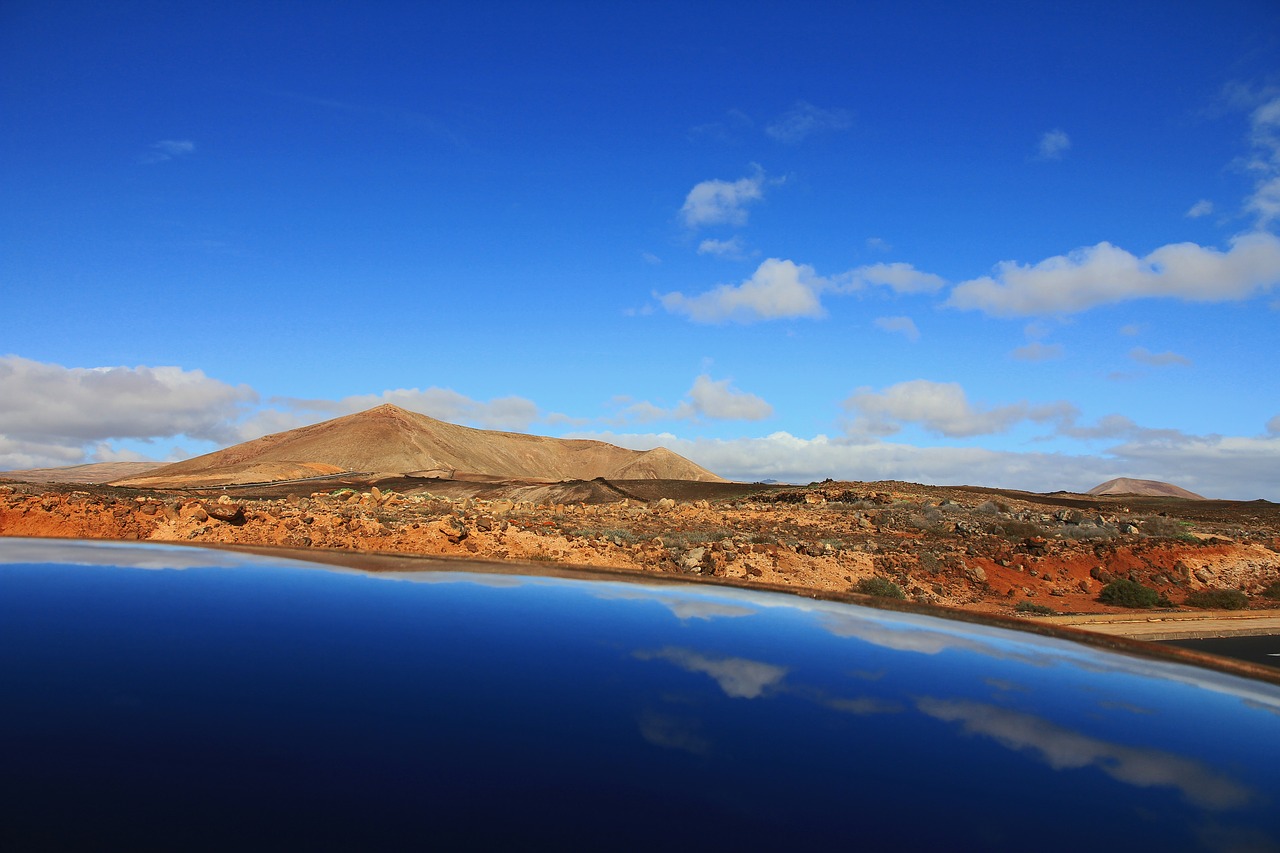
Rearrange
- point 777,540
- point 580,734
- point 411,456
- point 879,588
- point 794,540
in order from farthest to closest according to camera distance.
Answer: point 411,456, point 794,540, point 777,540, point 879,588, point 580,734

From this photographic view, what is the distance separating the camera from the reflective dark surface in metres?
3.68

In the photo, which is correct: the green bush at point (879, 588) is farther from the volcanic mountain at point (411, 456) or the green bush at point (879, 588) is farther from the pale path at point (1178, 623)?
the volcanic mountain at point (411, 456)

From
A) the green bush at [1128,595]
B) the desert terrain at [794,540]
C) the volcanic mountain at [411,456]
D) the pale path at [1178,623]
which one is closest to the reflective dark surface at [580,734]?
the desert terrain at [794,540]

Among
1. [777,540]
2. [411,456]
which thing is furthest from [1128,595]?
[411,456]

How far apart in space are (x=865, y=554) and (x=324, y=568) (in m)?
18.0

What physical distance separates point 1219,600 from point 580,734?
25.5 m

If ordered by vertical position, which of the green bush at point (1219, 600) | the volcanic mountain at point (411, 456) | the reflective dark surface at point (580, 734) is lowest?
the green bush at point (1219, 600)

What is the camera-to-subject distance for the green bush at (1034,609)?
1980 centimetres

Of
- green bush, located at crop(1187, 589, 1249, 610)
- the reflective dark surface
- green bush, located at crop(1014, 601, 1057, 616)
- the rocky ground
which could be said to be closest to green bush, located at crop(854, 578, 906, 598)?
the rocky ground

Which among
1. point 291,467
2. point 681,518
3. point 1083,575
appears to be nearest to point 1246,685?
point 1083,575

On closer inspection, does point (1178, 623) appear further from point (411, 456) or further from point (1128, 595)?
point (411, 456)

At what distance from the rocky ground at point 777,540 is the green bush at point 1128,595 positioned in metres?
0.44

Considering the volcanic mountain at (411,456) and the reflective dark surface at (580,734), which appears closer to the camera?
the reflective dark surface at (580,734)

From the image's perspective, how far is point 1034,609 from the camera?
794 inches
